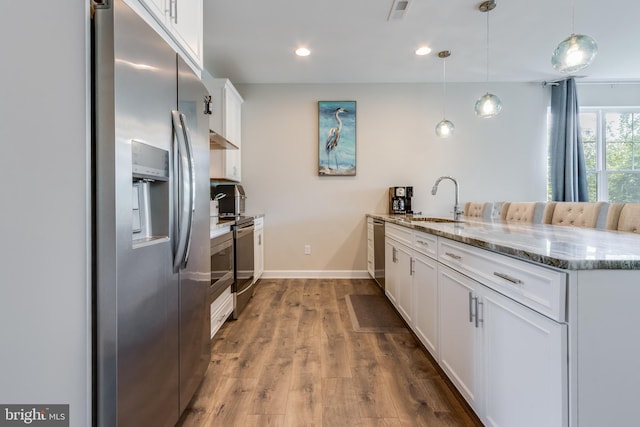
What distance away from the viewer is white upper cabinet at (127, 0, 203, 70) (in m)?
1.31

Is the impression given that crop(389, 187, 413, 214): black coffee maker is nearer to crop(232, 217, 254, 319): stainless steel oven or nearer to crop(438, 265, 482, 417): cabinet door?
crop(232, 217, 254, 319): stainless steel oven

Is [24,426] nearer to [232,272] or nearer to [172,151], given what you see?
[172,151]

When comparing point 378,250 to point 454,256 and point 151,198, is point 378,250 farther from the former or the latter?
point 151,198

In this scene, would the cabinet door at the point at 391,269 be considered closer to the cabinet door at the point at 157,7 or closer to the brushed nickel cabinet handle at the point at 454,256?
the brushed nickel cabinet handle at the point at 454,256

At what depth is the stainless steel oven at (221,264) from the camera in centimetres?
210

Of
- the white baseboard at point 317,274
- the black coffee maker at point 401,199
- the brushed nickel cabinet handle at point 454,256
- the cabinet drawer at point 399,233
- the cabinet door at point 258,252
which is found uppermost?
the black coffee maker at point 401,199

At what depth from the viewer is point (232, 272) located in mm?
2643

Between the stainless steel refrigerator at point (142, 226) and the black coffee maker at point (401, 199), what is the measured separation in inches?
121

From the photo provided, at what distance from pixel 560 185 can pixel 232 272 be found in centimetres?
435

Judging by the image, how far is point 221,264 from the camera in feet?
7.60

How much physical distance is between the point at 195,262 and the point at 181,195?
0.37m

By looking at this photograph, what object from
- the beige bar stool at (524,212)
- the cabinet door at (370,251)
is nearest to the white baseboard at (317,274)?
the cabinet door at (370,251)

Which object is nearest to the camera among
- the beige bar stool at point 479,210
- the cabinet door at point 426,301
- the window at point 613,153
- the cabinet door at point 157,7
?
the cabinet door at point 157,7

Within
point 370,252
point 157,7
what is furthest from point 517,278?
point 370,252
